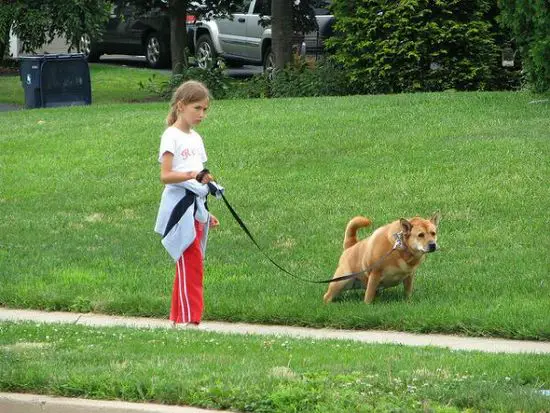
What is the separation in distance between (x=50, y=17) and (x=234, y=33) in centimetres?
629

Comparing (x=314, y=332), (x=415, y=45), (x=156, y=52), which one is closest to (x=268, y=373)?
(x=314, y=332)

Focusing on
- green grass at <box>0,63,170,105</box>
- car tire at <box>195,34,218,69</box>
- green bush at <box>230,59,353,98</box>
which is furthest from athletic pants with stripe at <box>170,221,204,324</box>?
car tire at <box>195,34,218,69</box>

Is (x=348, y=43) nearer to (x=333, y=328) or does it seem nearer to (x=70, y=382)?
(x=333, y=328)

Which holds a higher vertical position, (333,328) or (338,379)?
(338,379)

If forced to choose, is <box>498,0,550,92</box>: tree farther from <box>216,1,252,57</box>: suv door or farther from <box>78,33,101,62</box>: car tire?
<box>78,33,101,62</box>: car tire

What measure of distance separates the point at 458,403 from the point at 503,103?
1151cm

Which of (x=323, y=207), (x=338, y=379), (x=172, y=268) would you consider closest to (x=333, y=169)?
(x=323, y=207)

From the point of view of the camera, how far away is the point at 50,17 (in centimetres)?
2477

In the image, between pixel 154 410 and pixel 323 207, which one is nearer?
pixel 154 410

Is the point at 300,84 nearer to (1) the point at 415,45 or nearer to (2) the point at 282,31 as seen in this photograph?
(2) the point at 282,31

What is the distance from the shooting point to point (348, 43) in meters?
22.0

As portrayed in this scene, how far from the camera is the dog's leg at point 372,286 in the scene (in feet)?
30.8

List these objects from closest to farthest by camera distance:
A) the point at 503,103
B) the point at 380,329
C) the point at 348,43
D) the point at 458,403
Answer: the point at 458,403
the point at 380,329
the point at 503,103
the point at 348,43

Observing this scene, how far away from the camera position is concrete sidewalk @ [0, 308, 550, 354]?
27.5 feet
